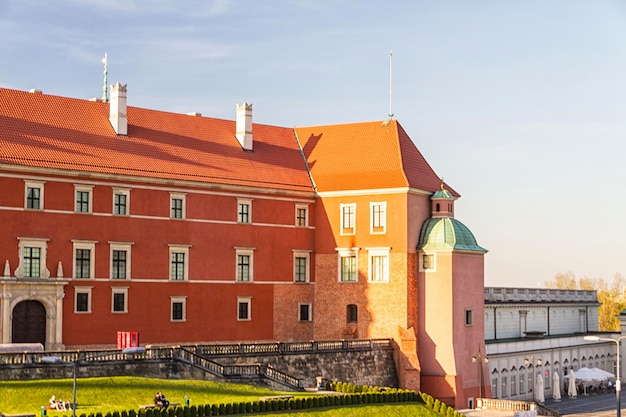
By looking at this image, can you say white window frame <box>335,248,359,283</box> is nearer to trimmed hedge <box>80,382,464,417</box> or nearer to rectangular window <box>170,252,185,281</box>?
trimmed hedge <box>80,382,464,417</box>

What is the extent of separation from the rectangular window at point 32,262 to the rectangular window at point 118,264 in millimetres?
4894

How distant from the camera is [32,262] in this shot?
65125 millimetres

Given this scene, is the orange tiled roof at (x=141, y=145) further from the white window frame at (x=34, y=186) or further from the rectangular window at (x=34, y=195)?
the rectangular window at (x=34, y=195)

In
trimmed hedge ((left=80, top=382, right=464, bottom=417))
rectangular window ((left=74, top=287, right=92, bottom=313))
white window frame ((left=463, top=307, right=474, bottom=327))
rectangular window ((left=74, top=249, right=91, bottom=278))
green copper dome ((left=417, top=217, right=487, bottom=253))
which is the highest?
green copper dome ((left=417, top=217, right=487, bottom=253))

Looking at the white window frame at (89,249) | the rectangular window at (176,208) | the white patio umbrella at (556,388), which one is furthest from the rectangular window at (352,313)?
the white patio umbrella at (556,388)

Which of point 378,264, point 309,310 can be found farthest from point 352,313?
point 378,264

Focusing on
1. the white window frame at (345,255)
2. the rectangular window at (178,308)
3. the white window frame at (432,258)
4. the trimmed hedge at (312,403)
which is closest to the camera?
the trimmed hedge at (312,403)

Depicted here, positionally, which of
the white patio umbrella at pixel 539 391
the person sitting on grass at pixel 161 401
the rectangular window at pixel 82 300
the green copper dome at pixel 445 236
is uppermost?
the green copper dome at pixel 445 236

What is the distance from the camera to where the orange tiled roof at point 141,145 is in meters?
66.9

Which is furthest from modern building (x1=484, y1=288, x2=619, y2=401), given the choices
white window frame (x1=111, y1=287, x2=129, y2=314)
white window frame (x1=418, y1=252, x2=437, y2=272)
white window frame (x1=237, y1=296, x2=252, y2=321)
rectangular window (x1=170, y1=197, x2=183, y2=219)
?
white window frame (x1=111, y1=287, x2=129, y2=314)

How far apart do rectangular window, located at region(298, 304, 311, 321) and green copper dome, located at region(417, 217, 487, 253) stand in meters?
8.98

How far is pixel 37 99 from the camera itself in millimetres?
70188

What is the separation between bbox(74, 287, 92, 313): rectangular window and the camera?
66.6 m

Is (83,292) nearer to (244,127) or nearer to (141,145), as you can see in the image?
(141,145)
